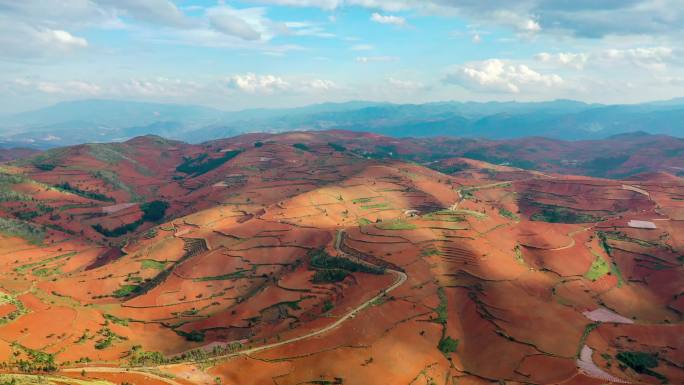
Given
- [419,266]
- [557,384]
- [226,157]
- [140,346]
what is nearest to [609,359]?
[557,384]

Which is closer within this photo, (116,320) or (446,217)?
(116,320)

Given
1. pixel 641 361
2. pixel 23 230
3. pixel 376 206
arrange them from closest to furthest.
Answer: pixel 641 361, pixel 23 230, pixel 376 206

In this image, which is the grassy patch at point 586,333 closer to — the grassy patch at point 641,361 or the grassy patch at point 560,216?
the grassy patch at point 641,361

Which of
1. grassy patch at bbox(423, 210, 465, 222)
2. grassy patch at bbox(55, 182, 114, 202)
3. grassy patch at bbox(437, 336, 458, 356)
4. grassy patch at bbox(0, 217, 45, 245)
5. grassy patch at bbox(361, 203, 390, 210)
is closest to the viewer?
grassy patch at bbox(437, 336, 458, 356)

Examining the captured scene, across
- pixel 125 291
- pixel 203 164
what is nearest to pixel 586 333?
pixel 125 291

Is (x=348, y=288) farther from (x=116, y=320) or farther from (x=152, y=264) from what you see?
(x=152, y=264)

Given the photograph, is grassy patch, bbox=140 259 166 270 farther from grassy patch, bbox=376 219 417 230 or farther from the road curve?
grassy patch, bbox=376 219 417 230

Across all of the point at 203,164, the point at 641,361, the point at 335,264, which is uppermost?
the point at 203,164

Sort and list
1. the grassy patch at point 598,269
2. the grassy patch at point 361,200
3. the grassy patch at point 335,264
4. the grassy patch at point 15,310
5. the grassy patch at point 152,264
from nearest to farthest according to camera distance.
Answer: the grassy patch at point 15,310 → the grassy patch at point 335,264 → the grassy patch at point 598,269 → the grassy patch at point 152,264 → the grassy patch at point 361,200

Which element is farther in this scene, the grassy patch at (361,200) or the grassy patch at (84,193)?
the grassy patch at (84,193)

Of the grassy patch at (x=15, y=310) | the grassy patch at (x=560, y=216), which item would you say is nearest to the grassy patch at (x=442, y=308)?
the grassy patch at (x=15, y=310)

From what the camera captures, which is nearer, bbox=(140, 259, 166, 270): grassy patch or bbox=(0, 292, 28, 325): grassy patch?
bbox=(0, 292, 28, 325): grassy patch

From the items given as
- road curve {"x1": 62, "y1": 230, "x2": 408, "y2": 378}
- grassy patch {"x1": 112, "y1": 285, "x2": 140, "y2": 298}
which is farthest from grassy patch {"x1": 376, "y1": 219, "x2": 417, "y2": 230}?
grassy patch {"x1": 112, "y1": 285, "x2": 140, "y2": 298}
